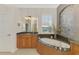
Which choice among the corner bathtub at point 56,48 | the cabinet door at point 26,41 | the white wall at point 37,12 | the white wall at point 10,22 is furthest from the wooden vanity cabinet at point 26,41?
the corner bathtub at point 56,48

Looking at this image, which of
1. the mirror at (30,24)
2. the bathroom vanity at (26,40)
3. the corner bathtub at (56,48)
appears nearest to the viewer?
the corner bathtub at (56,48)

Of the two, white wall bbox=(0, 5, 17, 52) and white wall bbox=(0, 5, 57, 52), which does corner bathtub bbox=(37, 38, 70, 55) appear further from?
white wall bbox=(0, 5, 17, 52)

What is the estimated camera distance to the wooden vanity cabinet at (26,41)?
5.55 meters

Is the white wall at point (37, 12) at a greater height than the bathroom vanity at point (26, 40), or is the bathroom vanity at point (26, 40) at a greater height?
the white wall at point (37, 12)

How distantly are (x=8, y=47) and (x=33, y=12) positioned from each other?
1.58m

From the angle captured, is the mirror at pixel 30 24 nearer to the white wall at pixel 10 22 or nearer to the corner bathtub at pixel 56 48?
the white wall at pixel 10 22

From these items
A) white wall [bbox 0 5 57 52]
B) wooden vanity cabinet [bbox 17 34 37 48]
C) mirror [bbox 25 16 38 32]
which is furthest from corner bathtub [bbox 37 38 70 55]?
mirror [bbox 25 16 38 32]

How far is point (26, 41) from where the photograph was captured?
Result: 5781mm

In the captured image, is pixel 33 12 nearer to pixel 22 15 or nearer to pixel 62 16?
pixel 22 15

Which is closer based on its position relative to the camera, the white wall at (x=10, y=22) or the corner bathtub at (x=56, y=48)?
the corner bathtub at (x=56, y=48)

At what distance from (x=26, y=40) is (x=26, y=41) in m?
0.04

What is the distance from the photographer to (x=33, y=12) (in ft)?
18.5

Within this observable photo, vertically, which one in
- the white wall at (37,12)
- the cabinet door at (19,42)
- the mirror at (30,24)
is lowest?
the cabinet door at (19,42)
